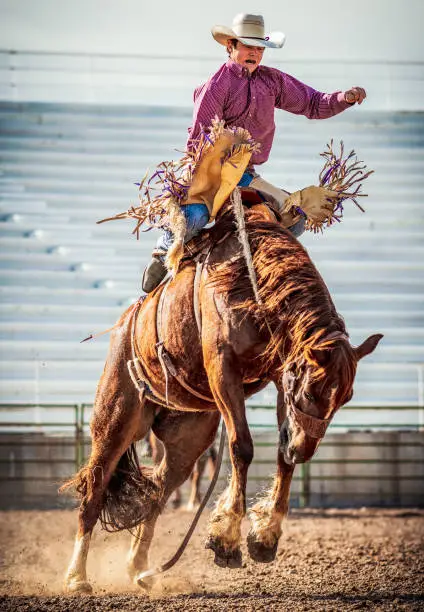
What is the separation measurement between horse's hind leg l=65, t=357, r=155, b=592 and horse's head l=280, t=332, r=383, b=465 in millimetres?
1443

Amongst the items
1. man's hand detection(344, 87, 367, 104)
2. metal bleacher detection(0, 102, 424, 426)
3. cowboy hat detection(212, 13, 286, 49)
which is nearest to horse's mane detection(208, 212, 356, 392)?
man's hand detection(344, 87, 367, 104)

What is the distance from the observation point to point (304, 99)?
17.3 feet

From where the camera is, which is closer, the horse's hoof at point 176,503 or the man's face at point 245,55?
the man's face at point 245,55

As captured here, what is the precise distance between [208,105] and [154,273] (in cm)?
96

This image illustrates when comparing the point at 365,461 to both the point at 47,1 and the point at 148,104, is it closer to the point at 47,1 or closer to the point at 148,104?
the point at 148,104

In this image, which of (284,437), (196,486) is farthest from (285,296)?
(196,486)

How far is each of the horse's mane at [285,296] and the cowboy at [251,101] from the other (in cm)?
35

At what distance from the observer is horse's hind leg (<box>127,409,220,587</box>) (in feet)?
19.2

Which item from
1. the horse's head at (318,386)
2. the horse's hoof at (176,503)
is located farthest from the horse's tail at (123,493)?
the horse's hoof at (176,503)

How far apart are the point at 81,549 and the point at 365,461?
17.8ft

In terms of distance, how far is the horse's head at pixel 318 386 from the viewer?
13.9 feet

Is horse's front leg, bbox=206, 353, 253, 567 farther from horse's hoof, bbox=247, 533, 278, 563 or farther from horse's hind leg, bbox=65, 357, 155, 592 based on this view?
horse's hind leg, bbox=65, 357, 155, 592

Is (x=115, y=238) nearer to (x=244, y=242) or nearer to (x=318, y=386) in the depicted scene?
(x=244, y=242)

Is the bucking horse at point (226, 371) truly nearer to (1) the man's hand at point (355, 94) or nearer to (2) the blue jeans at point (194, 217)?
(2) the blue jeans at point (194, 217)
